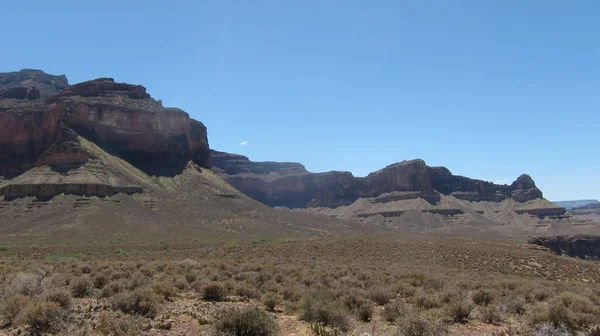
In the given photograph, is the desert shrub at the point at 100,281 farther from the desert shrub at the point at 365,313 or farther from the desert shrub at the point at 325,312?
the desert shrub at the point at 365,313

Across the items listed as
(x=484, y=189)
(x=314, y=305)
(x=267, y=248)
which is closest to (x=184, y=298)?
(x=314, y=305)

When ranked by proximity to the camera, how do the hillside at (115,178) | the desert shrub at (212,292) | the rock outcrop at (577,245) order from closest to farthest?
the desert shrub at (212,292) < the hillside at (115,178) < the rock outcrop at (577,245)

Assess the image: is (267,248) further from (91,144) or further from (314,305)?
(91,144)

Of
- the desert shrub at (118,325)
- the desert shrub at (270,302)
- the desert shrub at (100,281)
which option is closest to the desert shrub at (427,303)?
the desert shrub at (270,302)

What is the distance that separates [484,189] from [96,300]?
630 ft

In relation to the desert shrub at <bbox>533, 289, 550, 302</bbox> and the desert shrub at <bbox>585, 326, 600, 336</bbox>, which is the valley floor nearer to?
the desert shrub at <bbox>533, 289, 550, 302</bbox>

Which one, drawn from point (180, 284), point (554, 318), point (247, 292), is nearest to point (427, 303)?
point (554, 318)

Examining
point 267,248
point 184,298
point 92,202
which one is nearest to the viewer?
point 184,298

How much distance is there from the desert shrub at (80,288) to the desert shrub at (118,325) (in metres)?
4.63

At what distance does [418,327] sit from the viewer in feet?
33.9

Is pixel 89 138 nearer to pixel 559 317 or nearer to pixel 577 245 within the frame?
pixel 559 317

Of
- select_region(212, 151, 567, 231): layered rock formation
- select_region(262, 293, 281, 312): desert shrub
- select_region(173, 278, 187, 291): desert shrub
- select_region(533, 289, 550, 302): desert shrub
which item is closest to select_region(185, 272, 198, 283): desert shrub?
select_region(173, 278, 187, 291): desert shrub

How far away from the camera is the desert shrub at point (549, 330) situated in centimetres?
1099

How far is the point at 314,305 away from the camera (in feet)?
43.0
